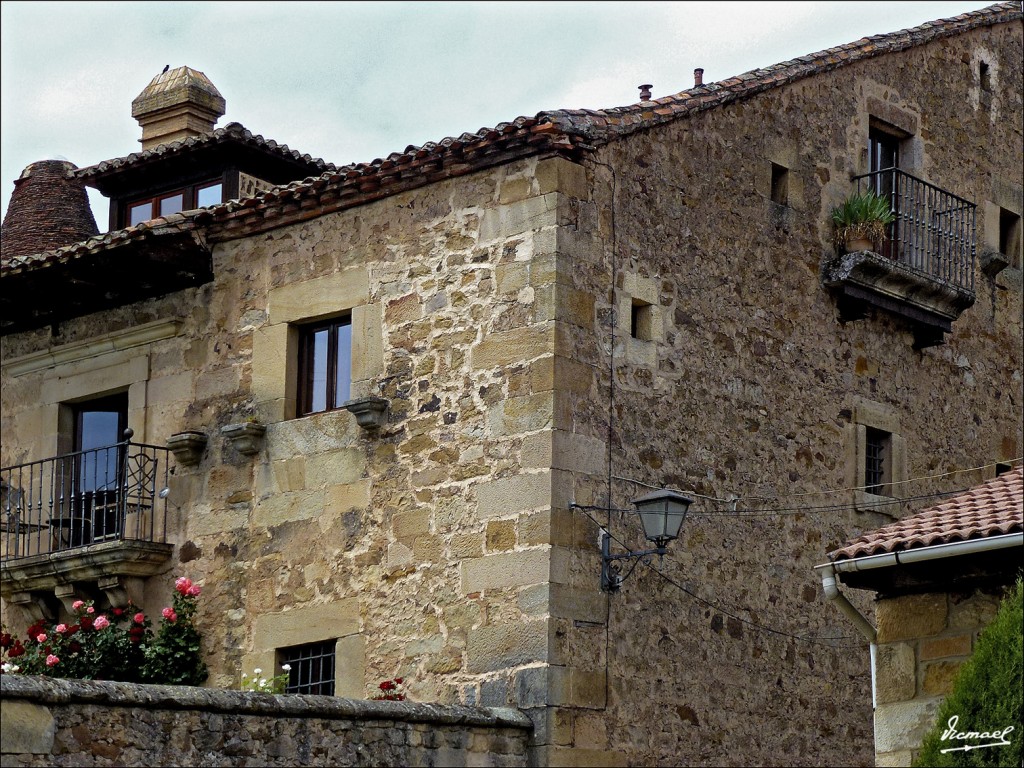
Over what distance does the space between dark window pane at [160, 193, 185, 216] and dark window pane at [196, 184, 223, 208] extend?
246 mm

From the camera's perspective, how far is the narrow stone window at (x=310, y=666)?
16.8 meters

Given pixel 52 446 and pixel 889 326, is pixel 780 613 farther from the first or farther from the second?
pixel 52 446

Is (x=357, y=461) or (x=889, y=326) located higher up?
(x=889, y=326)

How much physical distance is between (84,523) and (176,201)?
4202 millimetres

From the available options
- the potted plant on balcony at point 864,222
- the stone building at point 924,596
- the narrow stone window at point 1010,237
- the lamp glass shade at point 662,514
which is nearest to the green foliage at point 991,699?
the stone building at point 924,596

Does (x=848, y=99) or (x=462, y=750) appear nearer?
(x=462, y=750)

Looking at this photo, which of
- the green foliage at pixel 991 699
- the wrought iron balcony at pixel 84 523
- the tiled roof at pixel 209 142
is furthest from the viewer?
the tiled roof at pixel 209 142

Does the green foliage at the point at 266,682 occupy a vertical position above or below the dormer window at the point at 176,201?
below

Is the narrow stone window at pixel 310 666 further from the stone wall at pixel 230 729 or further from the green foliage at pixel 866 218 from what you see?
the green foliage at pixel 866 218

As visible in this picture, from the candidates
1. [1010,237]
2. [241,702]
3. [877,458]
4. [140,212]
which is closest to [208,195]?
[140,212]

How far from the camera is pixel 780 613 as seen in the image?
17078 mm

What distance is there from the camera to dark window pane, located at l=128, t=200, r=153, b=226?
21.6m

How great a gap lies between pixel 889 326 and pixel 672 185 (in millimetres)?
3048

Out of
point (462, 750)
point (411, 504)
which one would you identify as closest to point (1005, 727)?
point (462, 750)
